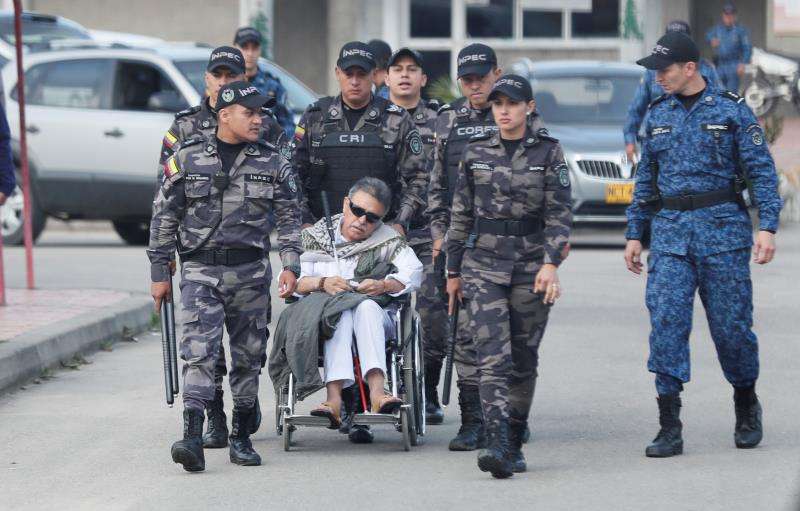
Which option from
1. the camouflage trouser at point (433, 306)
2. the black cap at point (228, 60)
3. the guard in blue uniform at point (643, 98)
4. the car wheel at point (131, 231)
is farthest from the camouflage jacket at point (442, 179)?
the car wheel at point (131, 231)

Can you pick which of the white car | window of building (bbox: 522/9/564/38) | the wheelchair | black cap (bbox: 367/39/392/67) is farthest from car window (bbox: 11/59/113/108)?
→ window of building (bbox: 522/9/564/38)

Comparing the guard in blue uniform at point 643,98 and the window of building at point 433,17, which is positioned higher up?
the window of building at point 433,17

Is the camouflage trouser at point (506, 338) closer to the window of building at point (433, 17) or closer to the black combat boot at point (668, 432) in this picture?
the black combat boot at point (668, 432)

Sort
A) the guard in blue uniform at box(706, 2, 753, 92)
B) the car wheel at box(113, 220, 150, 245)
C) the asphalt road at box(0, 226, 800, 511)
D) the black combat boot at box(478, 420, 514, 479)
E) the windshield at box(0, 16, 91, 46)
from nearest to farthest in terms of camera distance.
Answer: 1. the asphalt road at box(0, 226, 800, 511)
2. the black combat boot at box(478, 420, 514, 479)
3. the car wheel at box(113, 220, 150, 245)
4. the windshield at box(0, 16, 91, 46)
5. the guard in blue uniform at box(706, 2, 753, 92)

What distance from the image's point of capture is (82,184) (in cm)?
1852

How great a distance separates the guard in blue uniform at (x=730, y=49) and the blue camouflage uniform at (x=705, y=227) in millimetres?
16035

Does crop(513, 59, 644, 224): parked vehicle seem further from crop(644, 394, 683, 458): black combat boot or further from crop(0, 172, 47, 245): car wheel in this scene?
crop(644, 394, 683, 458): black combat boot

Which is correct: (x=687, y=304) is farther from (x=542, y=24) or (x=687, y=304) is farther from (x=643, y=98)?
(x=542, y=24)

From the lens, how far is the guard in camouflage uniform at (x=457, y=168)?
28.6 ft

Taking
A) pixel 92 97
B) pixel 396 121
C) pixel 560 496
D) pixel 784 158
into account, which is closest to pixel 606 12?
pixel 784 158

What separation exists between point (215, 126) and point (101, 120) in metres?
10.3

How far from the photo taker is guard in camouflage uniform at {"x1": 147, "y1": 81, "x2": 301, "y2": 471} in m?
8.20

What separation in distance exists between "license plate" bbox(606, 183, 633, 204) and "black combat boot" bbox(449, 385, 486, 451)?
9.31m

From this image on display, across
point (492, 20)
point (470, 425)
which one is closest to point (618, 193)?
point (470, 425)
